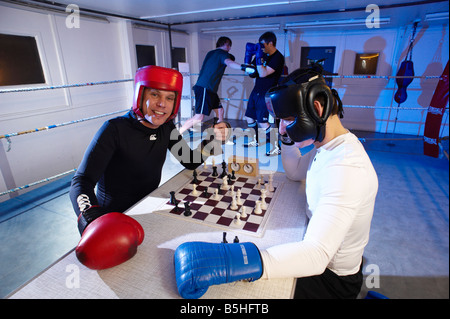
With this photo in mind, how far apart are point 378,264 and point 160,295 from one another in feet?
6.40

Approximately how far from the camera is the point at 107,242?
1065 millimetres

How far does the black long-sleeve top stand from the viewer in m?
1.59

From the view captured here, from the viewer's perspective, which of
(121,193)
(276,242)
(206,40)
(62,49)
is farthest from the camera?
(206,40)

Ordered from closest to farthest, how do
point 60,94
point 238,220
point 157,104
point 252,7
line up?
point 238,220 → point 157,104 → point 252,7 → point 60,94

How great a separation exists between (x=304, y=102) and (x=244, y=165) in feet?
3.22

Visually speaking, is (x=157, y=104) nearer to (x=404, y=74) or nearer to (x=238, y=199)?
(x=238, y=199)

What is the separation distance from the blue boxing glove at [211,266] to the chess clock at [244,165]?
1007 millimetres

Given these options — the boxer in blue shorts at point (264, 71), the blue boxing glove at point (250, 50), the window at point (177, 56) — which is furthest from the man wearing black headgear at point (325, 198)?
the window at point (177, 56)

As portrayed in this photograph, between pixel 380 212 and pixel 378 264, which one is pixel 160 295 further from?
pixel 380 212

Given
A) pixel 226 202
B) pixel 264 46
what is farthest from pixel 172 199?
pixel 264 46

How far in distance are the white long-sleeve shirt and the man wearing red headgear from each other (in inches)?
26.0

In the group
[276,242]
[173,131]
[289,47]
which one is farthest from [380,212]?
[289,47]

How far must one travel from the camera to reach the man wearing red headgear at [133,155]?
4.19ft
